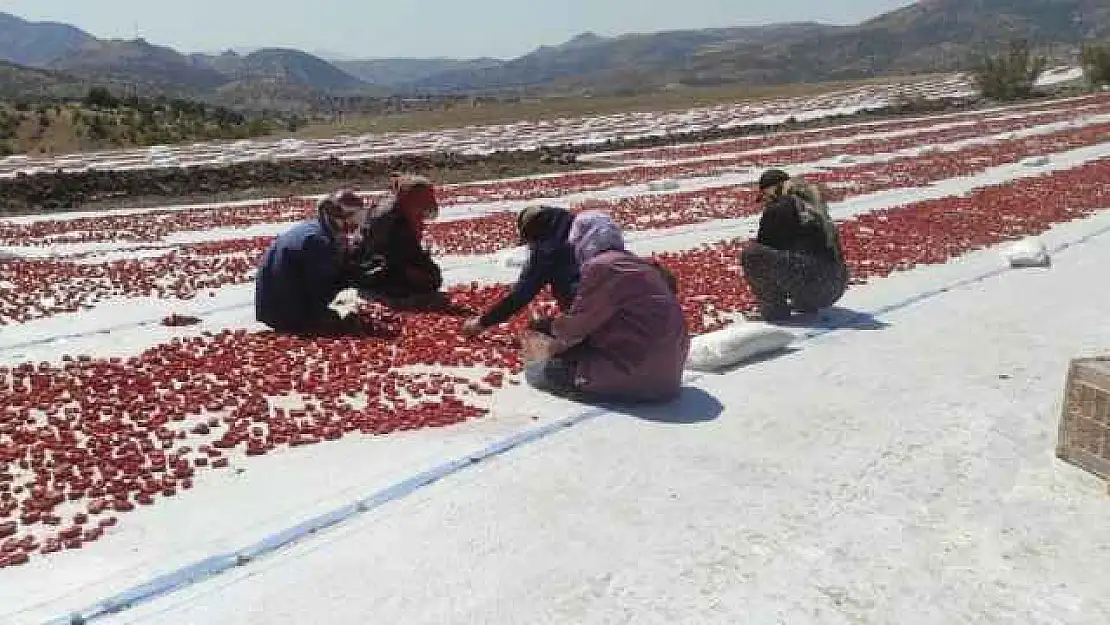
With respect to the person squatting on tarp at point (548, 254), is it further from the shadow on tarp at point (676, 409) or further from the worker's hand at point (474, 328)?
the shadow on tarp at point (676, 409)

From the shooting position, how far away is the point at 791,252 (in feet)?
32.4

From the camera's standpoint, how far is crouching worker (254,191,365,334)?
9.92 meters

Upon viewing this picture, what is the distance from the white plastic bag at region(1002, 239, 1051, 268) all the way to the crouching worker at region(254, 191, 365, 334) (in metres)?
8.06

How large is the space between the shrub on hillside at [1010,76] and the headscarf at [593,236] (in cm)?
5643

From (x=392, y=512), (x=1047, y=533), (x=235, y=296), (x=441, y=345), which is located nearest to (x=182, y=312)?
(x=235, y=296)

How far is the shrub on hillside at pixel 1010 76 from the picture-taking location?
5776 centimetres

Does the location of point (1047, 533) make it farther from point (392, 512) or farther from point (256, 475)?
point (256, 475)

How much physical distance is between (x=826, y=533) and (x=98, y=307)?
379 inches

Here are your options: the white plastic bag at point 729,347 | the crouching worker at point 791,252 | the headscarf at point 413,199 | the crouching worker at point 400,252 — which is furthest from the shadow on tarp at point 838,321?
the headscarf at point 413,199

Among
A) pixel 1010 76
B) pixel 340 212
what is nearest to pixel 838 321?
pixel 340 212

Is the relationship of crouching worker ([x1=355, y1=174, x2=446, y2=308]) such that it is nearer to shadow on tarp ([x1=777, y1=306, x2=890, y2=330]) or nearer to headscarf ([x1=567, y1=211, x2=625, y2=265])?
headscarf ([x1=567, y1=211, x2=625, y2=265])

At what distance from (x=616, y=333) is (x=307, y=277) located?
384cm

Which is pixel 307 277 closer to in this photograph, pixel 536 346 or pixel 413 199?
pixel 413 199

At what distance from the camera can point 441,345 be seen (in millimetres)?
9492
